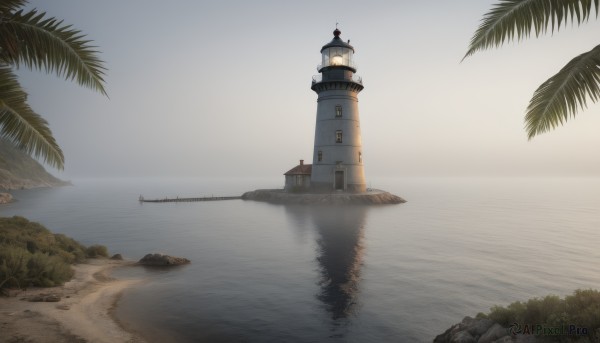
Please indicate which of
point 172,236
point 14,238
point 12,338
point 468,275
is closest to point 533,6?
point 12,338

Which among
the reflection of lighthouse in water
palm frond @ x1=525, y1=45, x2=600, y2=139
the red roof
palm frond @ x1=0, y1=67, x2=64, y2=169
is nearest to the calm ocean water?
the reflection of lighthouse in water

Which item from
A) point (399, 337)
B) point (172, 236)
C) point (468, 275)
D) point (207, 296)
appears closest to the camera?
point (399, 337)

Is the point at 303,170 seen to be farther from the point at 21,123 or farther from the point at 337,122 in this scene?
the point at 21,123

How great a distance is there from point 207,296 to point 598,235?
37700 millimetres

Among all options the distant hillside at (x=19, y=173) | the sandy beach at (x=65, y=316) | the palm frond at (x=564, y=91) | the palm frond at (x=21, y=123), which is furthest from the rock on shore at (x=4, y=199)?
the palm frond at (x=564, y=91)

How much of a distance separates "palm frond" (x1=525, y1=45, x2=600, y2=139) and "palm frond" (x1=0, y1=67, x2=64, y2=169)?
843 centimetres

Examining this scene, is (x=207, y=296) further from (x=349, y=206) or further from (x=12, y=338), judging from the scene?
(x=349, y=206)

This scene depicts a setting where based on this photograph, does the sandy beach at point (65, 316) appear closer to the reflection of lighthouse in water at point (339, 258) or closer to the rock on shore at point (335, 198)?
the reflection of lighthouse in water at point (339, 258)

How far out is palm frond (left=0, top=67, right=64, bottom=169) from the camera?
5.60m

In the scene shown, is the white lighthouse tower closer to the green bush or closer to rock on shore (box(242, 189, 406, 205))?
rock on shore (box(242, 189, 406, 205))

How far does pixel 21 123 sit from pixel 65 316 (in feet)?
19.9

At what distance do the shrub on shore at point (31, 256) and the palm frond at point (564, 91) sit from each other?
47.1ft

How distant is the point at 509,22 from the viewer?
5133 millimetres

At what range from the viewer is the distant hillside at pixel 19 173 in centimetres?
9688
